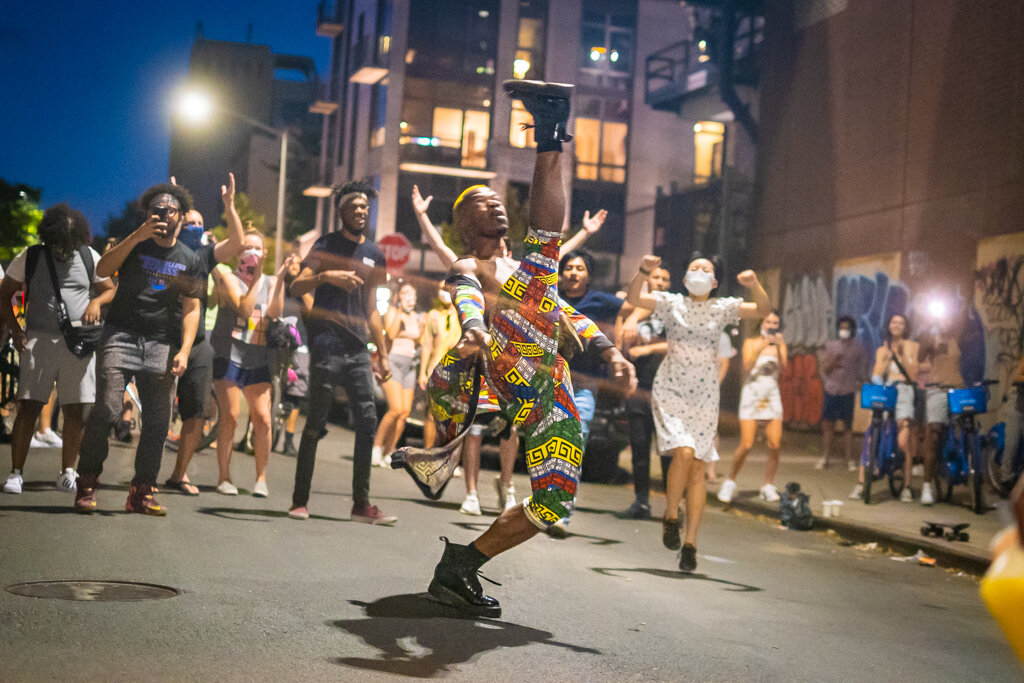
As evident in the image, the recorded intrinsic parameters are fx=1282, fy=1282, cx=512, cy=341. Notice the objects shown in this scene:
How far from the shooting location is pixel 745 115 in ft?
94.9

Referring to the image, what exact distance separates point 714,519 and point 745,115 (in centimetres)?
1880

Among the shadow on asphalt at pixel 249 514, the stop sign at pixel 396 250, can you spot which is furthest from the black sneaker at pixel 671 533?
the stop sign at pixel 396 250

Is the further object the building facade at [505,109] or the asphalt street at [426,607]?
the building facade at [505,109]

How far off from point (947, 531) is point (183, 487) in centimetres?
612

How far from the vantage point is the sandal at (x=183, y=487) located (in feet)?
31.4

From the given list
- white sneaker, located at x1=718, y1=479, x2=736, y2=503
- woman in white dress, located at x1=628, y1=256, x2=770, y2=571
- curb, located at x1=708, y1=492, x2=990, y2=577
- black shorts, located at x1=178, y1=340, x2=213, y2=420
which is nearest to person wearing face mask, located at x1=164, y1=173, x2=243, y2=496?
black shorts, located at x1=178, y1=340, x2=213, y2=420

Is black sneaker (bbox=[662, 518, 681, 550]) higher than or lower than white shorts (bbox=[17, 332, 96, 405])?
lower

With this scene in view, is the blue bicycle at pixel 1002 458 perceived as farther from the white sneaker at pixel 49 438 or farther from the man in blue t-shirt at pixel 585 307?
the white sneaker at pixel 49 438

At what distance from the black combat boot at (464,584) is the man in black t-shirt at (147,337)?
301cm

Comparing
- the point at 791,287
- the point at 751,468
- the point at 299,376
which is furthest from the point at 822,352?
the point at 299,376

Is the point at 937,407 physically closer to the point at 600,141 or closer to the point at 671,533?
the point at 671,533

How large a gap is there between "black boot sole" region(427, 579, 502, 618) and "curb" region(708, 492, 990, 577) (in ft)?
16.0

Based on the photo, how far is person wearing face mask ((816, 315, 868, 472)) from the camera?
17672 millimetres

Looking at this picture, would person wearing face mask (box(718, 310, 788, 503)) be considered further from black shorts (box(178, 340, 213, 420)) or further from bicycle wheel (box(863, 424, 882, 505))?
black shorts (box(178, 340, 213, 420))
